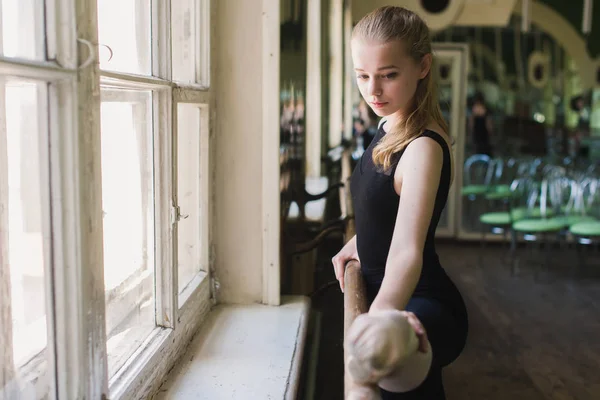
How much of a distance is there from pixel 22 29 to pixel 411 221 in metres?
0.60

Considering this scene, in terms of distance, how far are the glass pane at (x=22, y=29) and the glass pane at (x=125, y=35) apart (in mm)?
205

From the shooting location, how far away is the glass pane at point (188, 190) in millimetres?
1808

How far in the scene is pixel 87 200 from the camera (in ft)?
3.44

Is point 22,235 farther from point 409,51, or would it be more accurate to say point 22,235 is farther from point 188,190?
point 188,190

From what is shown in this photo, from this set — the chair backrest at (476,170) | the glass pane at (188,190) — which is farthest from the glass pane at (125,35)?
the chair backrest at (476,170)

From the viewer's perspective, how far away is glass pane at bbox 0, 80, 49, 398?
0.88 metres

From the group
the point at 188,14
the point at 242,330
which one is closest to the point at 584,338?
the point at 242,330

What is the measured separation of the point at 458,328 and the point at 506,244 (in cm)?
620

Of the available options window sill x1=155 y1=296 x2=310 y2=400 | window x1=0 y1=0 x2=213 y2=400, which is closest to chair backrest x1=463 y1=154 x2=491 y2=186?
window sill x1=155 y1=296 x2=310 y2=400

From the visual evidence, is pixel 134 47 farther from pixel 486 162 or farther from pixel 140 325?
pixel 486 162

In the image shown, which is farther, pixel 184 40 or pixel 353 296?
pixel 184 40

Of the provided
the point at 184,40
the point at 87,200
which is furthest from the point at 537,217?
the point at 87,200

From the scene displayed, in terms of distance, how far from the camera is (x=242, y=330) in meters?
1.85

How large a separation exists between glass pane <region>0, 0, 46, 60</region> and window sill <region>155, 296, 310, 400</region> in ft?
2.61
